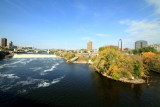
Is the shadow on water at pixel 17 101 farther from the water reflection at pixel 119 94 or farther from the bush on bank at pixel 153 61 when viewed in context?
the bush on bank at pixel 153 61

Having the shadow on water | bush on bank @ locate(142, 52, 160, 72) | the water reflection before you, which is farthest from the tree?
the shadow on water

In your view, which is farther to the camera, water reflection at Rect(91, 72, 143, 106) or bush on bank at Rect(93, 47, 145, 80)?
bush on bank at Rect(93, 47, 145, 80)

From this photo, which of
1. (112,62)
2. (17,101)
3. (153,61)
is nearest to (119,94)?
(112,62)

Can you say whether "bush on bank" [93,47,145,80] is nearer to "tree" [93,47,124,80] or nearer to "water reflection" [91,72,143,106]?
"tree" [93,47,124,80]

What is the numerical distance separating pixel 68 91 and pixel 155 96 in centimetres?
1386

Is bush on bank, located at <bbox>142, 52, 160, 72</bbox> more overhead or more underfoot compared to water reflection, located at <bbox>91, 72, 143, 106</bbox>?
more overhead

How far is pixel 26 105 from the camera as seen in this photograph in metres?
10.8

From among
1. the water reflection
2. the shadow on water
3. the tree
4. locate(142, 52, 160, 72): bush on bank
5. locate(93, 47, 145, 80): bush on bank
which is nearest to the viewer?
the shadow on water

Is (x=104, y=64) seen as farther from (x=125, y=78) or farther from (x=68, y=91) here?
(x=68, y=91)

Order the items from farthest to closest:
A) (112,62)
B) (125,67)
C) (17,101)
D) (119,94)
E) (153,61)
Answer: (153,61) < (112,62) < (125,67) < (119,94) < (17,101)

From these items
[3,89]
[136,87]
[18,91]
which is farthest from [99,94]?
[3,89]

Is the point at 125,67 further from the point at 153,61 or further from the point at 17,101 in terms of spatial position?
the point at 17,101

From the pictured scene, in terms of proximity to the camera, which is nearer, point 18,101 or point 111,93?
point 18,101

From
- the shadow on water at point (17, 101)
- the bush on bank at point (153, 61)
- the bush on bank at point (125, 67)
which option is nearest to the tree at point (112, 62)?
the bush on bank at point (125, 67)
